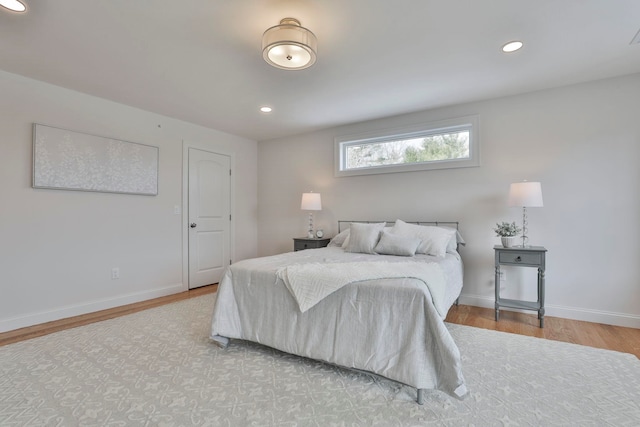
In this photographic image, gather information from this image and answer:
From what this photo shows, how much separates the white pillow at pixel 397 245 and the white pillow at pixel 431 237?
102mm

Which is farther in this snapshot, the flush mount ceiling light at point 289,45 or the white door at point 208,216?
the white door at point 208,216

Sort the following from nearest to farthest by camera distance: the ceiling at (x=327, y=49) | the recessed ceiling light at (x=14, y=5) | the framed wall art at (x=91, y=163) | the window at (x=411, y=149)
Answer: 1. the recessed ceiling light at (x=14, y=5)
2. the ceiling at (x=327, y=49)
3. the framed wall art at (x=91, y=163)
4. the window at (x=411, y=149)

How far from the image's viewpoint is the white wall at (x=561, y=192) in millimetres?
2963

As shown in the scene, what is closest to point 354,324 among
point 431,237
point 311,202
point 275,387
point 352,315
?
point 352,315

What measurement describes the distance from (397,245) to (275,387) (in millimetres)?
1817

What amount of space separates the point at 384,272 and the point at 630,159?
2.85 metres

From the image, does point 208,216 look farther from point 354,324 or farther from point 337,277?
point 354,324

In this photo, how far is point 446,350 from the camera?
5.36 feet

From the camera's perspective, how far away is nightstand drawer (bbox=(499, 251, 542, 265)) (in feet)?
9.75

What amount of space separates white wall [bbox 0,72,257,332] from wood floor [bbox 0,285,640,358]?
0.21 metres

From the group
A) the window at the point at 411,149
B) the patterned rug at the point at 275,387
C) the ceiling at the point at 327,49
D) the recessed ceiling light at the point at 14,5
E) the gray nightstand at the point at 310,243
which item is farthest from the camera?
the gray nightstand at the point at 310,243

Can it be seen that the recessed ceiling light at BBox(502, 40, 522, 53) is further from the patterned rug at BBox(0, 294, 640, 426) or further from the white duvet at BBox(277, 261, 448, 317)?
the patterned rug at BBox(0, 294, 640, 426)

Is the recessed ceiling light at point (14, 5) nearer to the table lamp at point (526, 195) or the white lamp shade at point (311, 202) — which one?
the white lamp shade at point (311, 202)

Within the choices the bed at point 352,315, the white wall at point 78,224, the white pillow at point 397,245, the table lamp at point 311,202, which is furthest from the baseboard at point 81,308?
the white pillow at point 397,245
